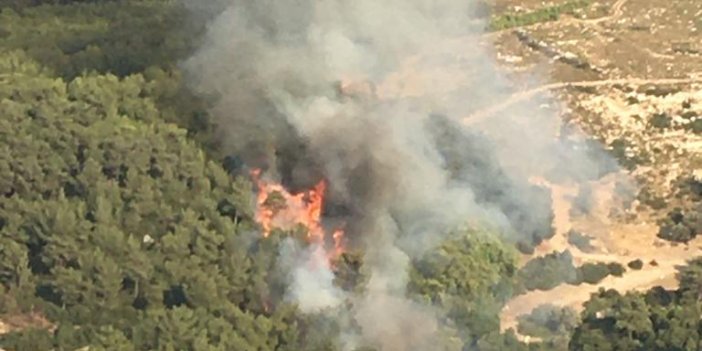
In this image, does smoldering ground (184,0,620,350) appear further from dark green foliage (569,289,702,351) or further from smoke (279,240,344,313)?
dark green foliage (569,289,702,351)

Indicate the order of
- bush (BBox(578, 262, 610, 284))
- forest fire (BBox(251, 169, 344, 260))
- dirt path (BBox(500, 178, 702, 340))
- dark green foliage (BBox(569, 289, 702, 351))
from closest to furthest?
dark green foliage (BBox(569, 289, 702, 351)) < dirt path (BBox(500, 178, 702, 340)) < forest fire (BBox(251, 169, 344, 260)) < bush (BBox(578, 262, 610, 284))

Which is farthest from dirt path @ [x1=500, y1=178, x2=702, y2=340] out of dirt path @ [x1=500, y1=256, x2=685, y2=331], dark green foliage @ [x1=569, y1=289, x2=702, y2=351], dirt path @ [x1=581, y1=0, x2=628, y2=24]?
dirt path @ [x1=581, y1=0, x2=628, y2=24]

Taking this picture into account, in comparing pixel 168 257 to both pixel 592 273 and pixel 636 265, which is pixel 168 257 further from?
pixel 636 265

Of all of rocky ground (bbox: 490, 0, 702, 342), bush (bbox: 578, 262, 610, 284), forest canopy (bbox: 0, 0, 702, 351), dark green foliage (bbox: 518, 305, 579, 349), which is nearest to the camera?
forest canopy (bbox: 0, 0, 702, 351)

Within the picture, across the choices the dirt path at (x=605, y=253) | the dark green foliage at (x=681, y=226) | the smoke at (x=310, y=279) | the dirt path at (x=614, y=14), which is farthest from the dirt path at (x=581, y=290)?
the dirt path at (x=614, y=14)

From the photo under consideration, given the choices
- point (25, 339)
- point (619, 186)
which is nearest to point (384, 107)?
point (619, 186)

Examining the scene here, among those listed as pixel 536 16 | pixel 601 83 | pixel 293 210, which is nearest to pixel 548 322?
pixel 293 210

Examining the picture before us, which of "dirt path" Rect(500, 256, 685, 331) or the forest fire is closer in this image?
"dirt path" Rect(500, 256, 685, 331)
